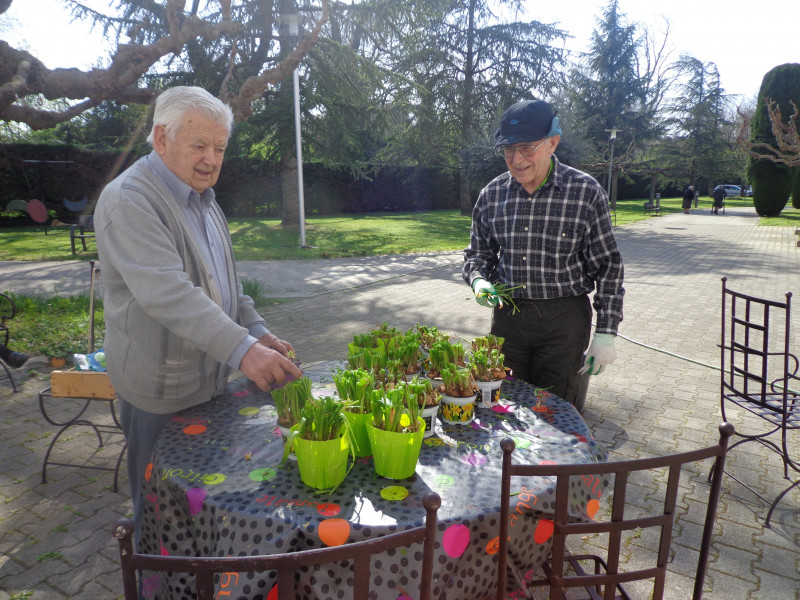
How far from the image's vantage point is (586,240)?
9.08ft

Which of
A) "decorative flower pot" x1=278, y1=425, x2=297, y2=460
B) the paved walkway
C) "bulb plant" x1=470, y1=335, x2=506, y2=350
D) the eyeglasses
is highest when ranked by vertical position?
the eyeglasses

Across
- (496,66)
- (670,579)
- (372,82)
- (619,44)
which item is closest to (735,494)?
(670,579)

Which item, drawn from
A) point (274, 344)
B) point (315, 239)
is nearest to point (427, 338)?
point (274, 344)

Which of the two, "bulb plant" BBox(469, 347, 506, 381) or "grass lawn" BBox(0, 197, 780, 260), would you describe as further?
"grass lawn" BBox(0, 197, 780, 260)

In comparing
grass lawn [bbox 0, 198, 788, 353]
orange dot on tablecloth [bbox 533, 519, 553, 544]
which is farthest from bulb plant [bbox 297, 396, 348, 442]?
grass lawn [bbox 0, 198, 788, 353]

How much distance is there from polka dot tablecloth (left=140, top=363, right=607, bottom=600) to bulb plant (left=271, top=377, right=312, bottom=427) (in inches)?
4.7

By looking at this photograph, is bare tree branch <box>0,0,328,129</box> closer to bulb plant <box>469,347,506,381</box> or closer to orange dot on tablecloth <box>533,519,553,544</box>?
bulb plant <box>469,347,506,381</box>

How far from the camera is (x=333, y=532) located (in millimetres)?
1357

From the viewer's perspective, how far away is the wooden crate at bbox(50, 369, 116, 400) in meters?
3.17

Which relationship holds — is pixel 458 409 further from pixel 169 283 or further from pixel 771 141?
pixel 771 141

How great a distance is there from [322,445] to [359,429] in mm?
213

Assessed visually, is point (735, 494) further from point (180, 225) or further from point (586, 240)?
point (180, 225)

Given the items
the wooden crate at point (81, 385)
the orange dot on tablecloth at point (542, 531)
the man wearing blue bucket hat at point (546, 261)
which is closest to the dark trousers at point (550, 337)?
the man wearing blue bucket hat at point (546, 261)

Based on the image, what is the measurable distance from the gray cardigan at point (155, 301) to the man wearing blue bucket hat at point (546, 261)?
143 cm
